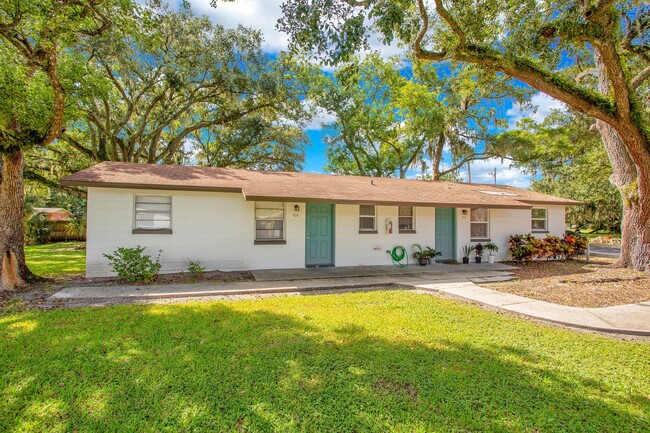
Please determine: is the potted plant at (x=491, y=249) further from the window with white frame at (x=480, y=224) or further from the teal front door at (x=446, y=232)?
the teal front door at (x=446, y=232)

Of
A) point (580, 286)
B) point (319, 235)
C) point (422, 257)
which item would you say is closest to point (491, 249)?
point (422, 257)

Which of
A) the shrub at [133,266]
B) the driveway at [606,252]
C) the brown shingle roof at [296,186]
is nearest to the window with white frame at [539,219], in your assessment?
the brown shingle roof at [296,186]

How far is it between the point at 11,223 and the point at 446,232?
13.1 m

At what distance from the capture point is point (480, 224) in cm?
1272

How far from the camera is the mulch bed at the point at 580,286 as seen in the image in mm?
6809

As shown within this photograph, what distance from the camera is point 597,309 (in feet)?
19.9

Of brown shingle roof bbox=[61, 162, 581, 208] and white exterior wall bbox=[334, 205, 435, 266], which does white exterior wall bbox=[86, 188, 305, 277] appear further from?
white exterior wall bbox=[334, 205, 435, 266]

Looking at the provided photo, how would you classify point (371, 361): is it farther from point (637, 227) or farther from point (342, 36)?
point (637, 227)

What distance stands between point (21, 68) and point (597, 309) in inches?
530

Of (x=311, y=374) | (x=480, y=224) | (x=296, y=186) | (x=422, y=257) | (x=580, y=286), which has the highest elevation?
(x=296, y=186)

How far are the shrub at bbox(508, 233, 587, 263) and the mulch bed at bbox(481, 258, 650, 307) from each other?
1425mm

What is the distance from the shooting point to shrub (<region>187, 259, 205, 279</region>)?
8.84 m

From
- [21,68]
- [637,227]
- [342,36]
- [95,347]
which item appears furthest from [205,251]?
[637,227]

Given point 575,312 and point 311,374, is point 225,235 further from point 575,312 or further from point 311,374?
point 575,312
